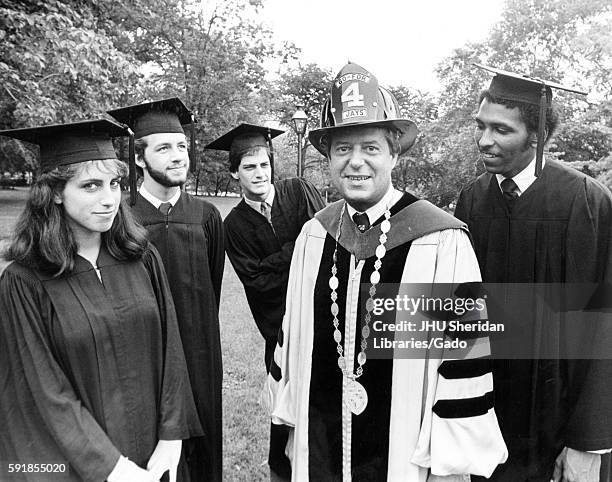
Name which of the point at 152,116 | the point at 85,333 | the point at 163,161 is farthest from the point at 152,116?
the point at 85,333

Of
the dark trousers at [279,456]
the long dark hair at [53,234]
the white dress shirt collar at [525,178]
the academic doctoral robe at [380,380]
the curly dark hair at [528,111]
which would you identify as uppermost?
the curly dark hair at [528,111]

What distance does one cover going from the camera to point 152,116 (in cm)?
314

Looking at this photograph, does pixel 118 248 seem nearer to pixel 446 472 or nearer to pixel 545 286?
pixel 446 472

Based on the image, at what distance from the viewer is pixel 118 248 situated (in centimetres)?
235

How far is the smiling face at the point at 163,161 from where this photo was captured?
306 centimetres

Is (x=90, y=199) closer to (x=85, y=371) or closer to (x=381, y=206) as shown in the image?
(x=85, y=371)

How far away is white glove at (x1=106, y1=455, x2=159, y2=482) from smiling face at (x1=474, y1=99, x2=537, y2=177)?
2.12 metres

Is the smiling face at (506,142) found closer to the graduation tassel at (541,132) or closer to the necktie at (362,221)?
the graduation tassel at (541,132)

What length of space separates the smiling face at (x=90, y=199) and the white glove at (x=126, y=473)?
0.97 meters

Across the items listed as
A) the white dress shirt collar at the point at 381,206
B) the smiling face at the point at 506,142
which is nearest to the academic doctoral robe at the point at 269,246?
the white dress shirt collar at the point at 381,206

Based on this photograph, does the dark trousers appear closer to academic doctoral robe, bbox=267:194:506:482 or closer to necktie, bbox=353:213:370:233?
academic doctoral robe, bbox=267:194:506:482

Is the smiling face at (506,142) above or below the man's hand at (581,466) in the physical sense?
above

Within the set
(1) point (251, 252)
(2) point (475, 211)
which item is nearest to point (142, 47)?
(1) point (251, 252)

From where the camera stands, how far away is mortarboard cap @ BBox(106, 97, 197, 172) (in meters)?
3.12
